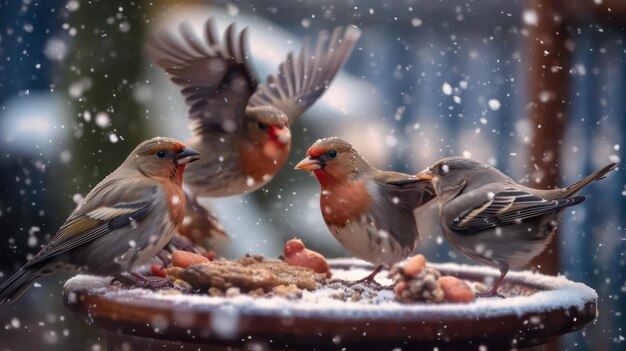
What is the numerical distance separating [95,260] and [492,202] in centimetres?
95

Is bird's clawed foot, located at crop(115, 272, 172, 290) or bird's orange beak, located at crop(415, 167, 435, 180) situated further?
bird's orange beak, located at crop(415, 167, 435, 180)

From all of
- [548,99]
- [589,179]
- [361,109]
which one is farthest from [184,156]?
[361,109]

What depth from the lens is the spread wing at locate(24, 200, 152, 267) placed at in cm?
172

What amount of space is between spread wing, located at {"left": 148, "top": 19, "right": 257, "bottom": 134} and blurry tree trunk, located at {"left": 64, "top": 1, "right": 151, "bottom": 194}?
0.99 metres

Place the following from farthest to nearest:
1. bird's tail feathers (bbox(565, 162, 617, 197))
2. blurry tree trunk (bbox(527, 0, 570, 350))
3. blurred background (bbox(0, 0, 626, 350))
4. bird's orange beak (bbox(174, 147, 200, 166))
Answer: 1. blurred background (bbox(0, 0, 626, 350))
2. blurry tree trunk (bbox(527, 0, 570, 350))
3. bird's orange beak (bbox(174, 147, 200, 166))
4. bird's tail feathers (bbox(565, 162, 617, 197))

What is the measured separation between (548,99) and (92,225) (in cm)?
198

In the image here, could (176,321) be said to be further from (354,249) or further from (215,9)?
(215,9)

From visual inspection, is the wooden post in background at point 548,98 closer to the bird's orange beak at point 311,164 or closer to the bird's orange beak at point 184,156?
the bird's orange beak at point 311,164

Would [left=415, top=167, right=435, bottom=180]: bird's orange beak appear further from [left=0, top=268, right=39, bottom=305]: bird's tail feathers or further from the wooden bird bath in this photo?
[left=0, top=268, right=39, bottom=305]: bird's tail feathers

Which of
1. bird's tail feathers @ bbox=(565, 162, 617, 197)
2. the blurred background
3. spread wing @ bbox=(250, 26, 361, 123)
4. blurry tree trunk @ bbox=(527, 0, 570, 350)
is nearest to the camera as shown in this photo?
bird's tail feathers @ bbox=(565, 162, 617, 197)

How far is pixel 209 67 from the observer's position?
232cm

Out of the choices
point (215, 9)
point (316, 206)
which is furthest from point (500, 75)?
point (215, 9)

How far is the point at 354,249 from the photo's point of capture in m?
1.89

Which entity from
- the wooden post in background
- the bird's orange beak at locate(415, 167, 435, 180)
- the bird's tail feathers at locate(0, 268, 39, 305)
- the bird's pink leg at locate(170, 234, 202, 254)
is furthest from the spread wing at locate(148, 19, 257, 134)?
the wooden post in background
